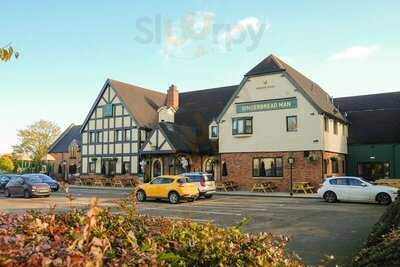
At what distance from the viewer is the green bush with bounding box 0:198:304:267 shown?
2.73 metres

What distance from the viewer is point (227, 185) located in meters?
33.4

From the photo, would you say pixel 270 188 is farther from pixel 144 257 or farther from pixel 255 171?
pixel 144 257

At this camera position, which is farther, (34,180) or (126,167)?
(126,167)

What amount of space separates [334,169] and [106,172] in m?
22.6

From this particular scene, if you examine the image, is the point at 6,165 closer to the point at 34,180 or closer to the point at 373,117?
the point at 34,180

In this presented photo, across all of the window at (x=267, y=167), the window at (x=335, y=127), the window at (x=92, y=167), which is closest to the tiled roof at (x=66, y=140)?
the window at (x=92, y=167)

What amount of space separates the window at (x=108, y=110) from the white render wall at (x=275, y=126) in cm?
1386

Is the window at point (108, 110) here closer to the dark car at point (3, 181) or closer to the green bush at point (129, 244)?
the dark car at point (3, 181)

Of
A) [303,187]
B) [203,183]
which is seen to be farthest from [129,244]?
[303,187]

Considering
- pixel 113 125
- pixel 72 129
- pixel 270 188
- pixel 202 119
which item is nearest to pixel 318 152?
pixel 270 188

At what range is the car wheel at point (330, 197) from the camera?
24.1m

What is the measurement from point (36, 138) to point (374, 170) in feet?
180

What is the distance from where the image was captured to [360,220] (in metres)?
15.9

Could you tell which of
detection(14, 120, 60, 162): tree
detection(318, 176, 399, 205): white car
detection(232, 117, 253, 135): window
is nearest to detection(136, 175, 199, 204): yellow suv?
detection(318, 176, 399, 205): white car
